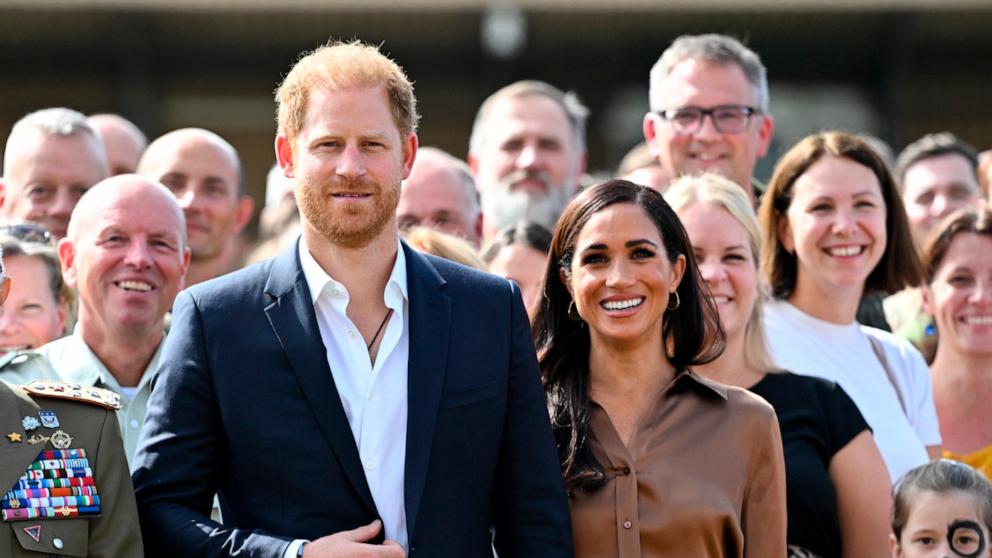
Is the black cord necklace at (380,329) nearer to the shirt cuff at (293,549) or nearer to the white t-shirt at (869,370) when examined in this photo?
the shirt cuff at (293,549)

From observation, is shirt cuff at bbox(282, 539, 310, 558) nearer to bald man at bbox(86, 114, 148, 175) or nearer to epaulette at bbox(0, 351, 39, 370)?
epaulette at bbox(0, 351, 39, 370)

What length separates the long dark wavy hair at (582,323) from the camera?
410cm

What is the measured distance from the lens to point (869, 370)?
500 centimetres

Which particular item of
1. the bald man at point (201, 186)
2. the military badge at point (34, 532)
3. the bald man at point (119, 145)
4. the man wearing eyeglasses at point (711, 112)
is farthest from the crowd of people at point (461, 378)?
the bald man at point (119, 145)

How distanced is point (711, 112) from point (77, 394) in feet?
9.52

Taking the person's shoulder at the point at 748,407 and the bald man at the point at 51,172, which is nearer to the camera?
the person's shoulder at the point at 748,407

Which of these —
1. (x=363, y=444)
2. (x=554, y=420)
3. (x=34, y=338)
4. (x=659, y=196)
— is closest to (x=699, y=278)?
(x=659, y=196)

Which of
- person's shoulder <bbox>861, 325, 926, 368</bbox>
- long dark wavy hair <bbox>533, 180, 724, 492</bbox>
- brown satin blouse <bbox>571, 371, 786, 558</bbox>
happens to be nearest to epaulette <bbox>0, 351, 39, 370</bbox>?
long dark wavy hair <bbox>533, 180, 724, 492</bbox>

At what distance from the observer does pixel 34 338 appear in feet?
16.8

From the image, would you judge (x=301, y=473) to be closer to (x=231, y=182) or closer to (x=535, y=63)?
(x=231, y=182)

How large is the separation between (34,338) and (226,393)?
176cm

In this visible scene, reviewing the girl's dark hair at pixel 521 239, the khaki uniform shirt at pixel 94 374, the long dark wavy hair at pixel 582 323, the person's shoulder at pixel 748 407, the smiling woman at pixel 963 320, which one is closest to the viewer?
the person's shoulder at pixel 748 407

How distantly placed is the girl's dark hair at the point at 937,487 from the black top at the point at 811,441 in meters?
0.18

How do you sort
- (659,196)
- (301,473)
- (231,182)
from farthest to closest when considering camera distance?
1. (231,182)
2. (659,196)
3. (301,473)
